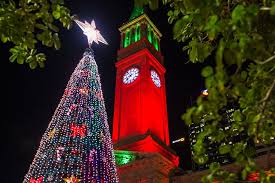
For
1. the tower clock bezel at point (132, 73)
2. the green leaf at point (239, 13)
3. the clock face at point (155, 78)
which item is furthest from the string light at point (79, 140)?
the clock face at point (155, 78)

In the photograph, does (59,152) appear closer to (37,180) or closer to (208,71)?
(37,180)

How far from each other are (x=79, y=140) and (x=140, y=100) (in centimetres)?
1850

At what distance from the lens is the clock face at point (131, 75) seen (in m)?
35.4

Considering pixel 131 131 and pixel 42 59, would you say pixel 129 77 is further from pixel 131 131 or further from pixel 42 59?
pixel 42 59

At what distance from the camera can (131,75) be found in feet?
118

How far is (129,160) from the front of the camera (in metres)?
27.9

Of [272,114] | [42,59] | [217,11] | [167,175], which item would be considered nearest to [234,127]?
[272,114]

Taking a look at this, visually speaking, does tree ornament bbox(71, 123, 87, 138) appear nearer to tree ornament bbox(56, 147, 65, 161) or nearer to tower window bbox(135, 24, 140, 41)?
tree ornament bbox(56, 147, 65, 161)

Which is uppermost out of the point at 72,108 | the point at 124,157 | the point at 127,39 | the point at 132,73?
the point at 127,39

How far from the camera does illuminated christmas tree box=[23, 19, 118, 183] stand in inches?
541

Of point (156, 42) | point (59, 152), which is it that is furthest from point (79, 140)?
point (156, 42)

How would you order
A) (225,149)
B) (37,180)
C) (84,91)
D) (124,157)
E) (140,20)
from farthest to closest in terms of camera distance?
1. (140,20)
2. (124,157)
3. (84,91)
4. (37,180)
5. (225,149)

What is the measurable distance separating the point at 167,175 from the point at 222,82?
24689 mm

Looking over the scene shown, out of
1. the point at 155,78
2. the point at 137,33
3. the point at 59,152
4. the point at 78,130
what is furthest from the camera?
the point at 137,33
